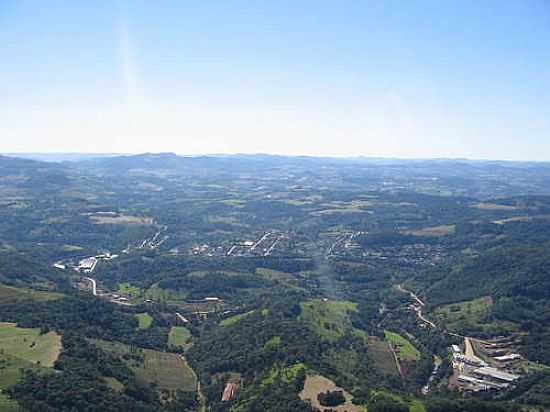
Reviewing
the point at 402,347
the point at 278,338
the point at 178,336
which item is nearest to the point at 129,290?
the point at 178,336

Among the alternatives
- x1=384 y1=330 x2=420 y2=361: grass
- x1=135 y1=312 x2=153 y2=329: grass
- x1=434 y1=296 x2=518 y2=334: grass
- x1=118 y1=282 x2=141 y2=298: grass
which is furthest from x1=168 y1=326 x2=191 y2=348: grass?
x1=434 y1=296 x2=518 y2=334: grass

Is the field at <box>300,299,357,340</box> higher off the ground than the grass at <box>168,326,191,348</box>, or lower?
higher

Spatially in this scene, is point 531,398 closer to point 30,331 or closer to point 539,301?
point 539,301

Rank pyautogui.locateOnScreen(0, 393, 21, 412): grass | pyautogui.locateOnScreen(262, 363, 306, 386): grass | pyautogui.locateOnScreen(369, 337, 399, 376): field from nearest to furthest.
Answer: pyautogui.locateOnScreen(0, 393, 21, 412): grass
pyautogui.locateOnScreen(262, 363, 306, 386): grass
pyautogui.locateOnScreen(369, 337, 399, 376): field

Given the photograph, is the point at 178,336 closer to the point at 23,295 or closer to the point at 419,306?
the point at 23,295

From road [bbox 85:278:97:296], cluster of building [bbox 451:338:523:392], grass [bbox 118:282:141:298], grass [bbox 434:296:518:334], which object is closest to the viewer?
cluster of building [bbox 451:338:523:392]

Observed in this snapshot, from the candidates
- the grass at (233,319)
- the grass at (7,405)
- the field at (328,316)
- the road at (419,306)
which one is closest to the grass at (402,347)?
the field at (328,316)

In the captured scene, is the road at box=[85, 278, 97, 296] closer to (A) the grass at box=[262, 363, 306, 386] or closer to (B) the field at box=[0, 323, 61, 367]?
(B) the field at box=[0, 323, 61, 367]
